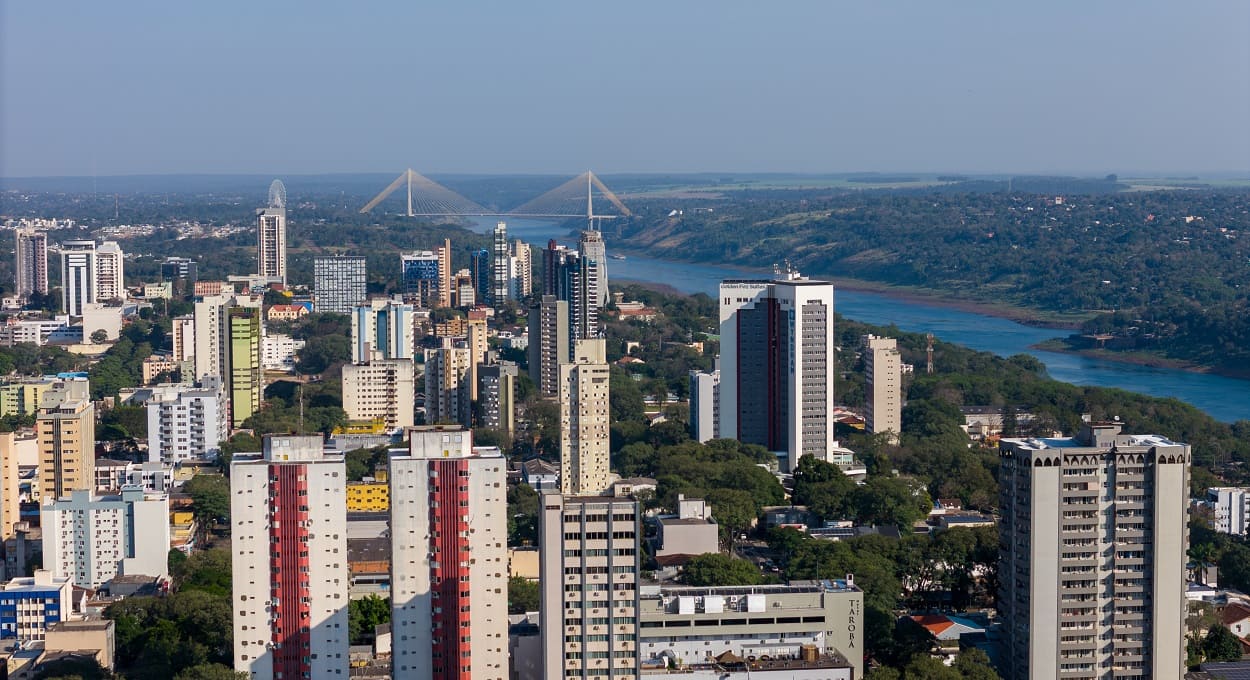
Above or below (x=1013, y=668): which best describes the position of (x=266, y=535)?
above

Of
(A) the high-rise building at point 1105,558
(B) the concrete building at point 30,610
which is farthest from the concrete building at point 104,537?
(A) the high-rise building at point 1105,558

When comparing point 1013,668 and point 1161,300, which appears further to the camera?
point 1161,300

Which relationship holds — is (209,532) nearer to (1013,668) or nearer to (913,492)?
(913,492)

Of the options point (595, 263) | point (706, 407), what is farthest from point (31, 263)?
point (706, 407)

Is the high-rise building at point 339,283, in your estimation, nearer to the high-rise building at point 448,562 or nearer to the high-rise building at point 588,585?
the high-rise building at point 448,562

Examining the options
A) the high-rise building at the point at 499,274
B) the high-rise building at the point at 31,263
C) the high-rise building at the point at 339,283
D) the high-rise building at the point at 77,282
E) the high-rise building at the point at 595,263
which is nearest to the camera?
the high-rise building at the point at 595,263

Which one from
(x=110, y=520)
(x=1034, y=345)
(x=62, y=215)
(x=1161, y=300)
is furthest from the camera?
(x=62, y=215)

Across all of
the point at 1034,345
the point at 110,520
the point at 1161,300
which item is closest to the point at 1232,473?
the point at 110,520
